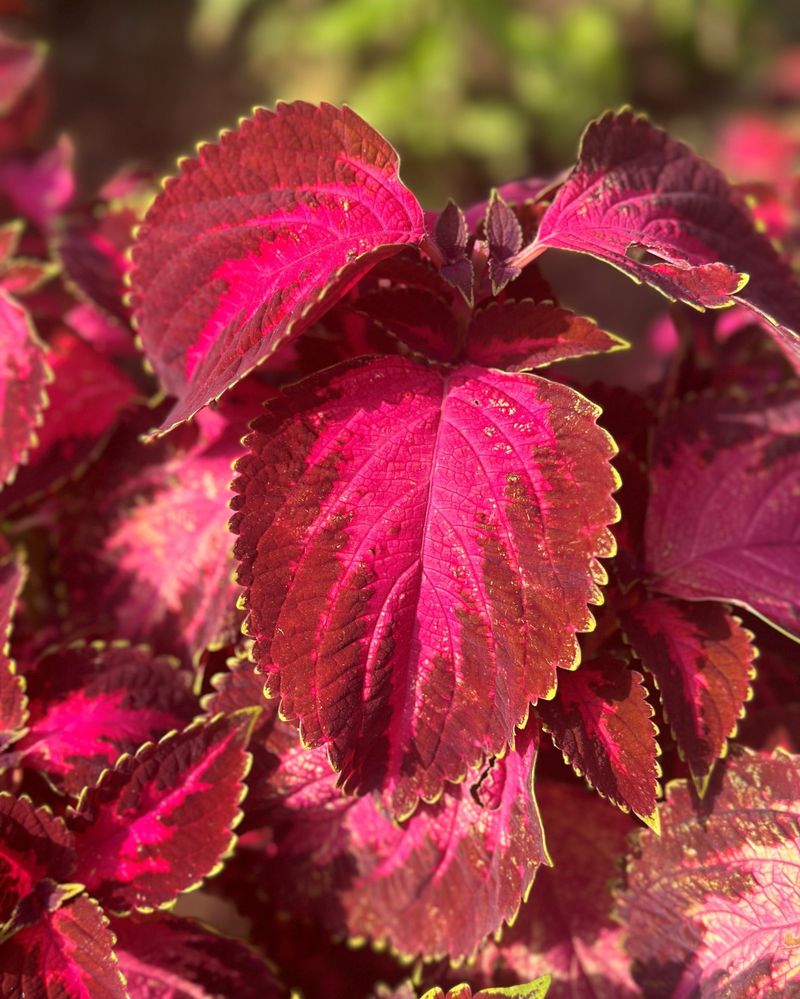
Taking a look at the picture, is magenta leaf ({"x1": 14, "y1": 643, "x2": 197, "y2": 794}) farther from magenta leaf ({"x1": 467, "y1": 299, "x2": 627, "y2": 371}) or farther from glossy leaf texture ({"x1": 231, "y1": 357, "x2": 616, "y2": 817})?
magenta leaf ({"x1": 467, "y1": 299, "x2": 627, "y2": 371})

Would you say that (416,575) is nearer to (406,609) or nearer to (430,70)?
(406,609)

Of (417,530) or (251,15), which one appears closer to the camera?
(417,530)

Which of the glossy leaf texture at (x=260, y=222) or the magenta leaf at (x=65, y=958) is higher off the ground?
the glossy leaf texture at (x=260, y=222)

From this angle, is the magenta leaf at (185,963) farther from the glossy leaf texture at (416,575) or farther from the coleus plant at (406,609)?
the glossy leaf texture at (416,575)

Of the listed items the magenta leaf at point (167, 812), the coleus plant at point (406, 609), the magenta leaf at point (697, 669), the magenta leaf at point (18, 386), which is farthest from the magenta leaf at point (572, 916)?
the magenta leaf at point (18, 386)

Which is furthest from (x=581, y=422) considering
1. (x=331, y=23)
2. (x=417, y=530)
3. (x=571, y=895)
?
(x=331, y=23)

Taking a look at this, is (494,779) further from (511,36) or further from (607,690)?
(511,36)

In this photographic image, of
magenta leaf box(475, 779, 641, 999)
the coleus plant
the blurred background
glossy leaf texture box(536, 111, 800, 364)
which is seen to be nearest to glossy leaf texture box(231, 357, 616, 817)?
the coleus plant

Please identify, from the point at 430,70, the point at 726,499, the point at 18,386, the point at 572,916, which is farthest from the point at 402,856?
the point at 430,70
